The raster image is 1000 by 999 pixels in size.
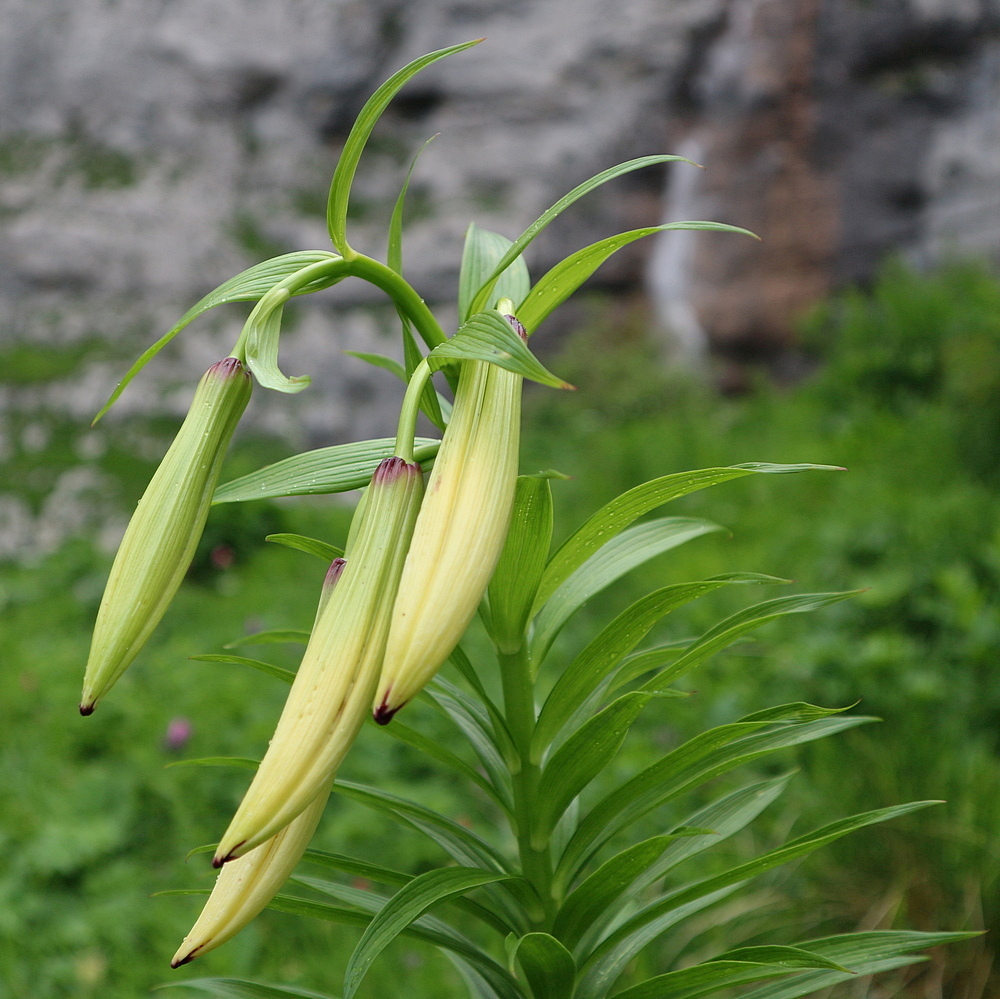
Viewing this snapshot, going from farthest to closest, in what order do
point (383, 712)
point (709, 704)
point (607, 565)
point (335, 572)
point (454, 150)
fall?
point (454, 150)
point (709, 704)
point (607, 565)
point (335, 572)
point (383, 712)

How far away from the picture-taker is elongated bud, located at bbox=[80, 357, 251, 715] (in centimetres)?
47

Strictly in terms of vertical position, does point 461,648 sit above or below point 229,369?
below

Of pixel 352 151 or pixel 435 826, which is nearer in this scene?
pixel 352 151

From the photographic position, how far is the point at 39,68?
5.65 metres

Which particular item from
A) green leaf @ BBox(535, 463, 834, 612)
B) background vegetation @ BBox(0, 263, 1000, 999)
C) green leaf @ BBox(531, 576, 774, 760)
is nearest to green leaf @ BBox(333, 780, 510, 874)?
green leaf @ BBox(531, 576, 774, 760)

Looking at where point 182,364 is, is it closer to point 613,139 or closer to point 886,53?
point 613,139

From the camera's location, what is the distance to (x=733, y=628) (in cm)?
64

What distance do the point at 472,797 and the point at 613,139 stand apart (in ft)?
17.0

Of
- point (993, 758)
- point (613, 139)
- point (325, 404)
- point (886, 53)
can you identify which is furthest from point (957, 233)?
point (993, 758)

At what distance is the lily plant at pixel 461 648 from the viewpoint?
1.47 ft

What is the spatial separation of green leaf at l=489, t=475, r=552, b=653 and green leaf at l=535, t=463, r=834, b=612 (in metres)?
0.03

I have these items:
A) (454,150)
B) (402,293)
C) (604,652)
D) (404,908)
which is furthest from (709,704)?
(454,150)

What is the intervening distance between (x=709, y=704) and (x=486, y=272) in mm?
1703

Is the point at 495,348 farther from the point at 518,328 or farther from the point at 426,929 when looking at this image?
the point at 426,929
